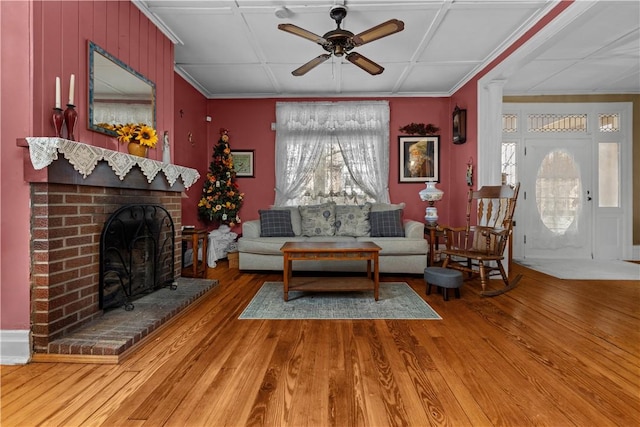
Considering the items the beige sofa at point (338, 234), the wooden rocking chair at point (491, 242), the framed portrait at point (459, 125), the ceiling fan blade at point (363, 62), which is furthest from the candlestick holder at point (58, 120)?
the framed portrait at point (459, 125)

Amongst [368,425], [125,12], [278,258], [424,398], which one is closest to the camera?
[368,425]

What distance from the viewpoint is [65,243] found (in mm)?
2131

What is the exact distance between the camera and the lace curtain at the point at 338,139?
5.73m

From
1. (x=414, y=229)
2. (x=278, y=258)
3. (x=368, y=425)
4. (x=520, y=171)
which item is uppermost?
(x=520, y=171)

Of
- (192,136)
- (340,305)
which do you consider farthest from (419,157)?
(192,136)

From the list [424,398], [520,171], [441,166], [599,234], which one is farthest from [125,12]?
[599,234]

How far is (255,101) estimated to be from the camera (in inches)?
230

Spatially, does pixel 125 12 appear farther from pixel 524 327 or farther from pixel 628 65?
pixel 628 65

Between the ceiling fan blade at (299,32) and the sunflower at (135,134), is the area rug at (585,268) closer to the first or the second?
the ceiling fan blade at (299,32)

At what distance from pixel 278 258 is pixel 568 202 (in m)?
5.26

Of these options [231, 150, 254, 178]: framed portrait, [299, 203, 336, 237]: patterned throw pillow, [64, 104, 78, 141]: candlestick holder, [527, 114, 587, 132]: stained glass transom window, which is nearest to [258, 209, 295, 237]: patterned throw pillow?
[299, 203, 336, 237]: patterned throw pillow

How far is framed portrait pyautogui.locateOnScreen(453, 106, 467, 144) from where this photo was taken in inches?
199

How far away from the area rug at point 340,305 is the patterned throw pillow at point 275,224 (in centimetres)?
118

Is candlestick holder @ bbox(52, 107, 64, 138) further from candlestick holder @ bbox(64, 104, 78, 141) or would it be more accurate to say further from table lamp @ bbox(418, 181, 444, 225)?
table lamp @ bbox(418, 181, 444, 225)
